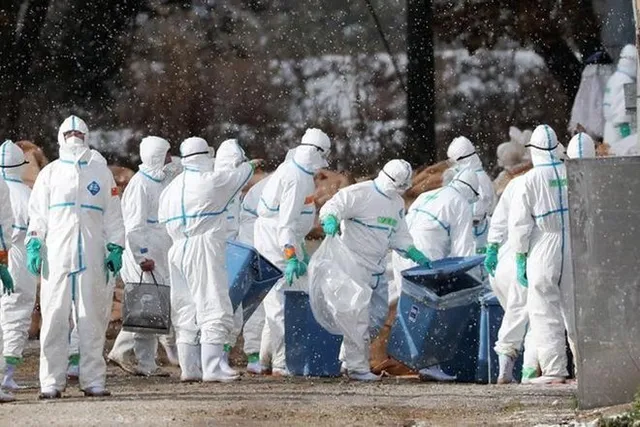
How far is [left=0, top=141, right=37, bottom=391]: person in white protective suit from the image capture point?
551 inches

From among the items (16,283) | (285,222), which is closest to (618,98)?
(285,222)

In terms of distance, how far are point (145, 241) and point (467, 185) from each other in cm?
293

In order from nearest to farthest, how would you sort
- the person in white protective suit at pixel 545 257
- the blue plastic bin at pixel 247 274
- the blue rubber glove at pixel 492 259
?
the person in white protective suit at pixel 545 257 → the blue rubber glove at pixel 492 259 → the blue plastic bin at pixel 247 274

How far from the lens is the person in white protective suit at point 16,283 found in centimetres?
1401

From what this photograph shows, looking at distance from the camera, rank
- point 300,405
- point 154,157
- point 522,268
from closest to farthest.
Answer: point 300,405 < point 522,268 < point 154,157

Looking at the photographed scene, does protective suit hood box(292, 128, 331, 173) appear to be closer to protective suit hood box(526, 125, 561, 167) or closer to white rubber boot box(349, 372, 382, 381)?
white rubber boot box(349, 372, 382, 381)

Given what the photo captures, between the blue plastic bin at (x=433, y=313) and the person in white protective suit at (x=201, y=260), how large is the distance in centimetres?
128

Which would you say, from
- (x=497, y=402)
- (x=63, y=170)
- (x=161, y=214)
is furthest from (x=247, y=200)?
(x=497, y=402)

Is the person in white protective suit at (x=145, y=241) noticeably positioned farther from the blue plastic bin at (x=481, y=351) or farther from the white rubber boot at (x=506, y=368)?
the white rubber boot at (x=506, y=368)

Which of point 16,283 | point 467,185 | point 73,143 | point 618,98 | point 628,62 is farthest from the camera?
point 628,62

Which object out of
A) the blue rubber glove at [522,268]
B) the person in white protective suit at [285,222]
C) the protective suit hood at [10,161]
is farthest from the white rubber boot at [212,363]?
the blue rubber glove at [522,268]

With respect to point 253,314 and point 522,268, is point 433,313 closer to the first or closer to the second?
point 522,268

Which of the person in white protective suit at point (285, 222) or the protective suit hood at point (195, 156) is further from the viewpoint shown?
the person in white protective suit at point (285, 222)

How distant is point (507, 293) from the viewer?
47.8 ft
